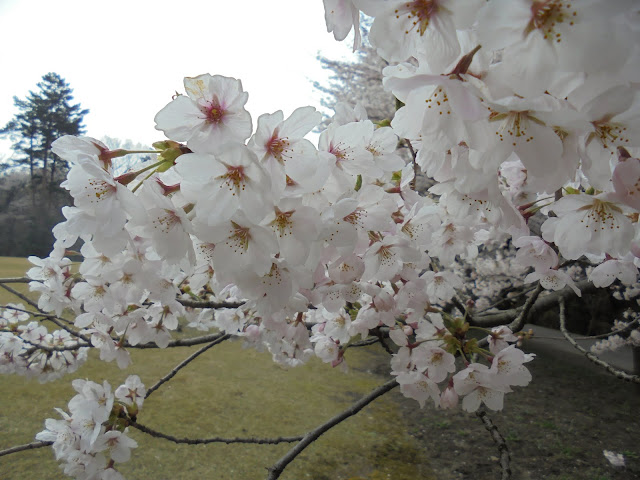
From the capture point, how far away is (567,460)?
3006 mm

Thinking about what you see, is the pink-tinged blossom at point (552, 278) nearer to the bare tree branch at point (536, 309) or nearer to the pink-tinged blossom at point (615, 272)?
the pink-tinged blossom at point (615, 272)

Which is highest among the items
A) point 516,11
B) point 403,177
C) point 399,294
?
point 516,11

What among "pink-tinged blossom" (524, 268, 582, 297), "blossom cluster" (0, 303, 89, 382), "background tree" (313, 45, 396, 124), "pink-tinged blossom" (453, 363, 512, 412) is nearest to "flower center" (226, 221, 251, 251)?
"pink-tinged blossom" (453, 363, 512, 412)

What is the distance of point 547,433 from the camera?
343 centimetres

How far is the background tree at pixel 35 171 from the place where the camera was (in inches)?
255

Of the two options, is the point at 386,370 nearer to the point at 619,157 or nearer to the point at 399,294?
the point at 399,294

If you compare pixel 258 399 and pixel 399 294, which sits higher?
pixel 399 294

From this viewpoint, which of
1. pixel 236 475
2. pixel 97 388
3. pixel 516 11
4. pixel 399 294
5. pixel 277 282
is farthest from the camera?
pixel 236 475

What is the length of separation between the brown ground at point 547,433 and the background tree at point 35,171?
248 inches

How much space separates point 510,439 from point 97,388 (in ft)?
11.0

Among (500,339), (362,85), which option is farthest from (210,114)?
(362,85)

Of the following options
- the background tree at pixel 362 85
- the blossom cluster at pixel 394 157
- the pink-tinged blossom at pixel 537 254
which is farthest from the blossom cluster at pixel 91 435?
the background tree at pixel 362 85

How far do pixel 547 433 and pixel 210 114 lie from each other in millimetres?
4058

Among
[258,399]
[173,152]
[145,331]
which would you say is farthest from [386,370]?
[173,152]
